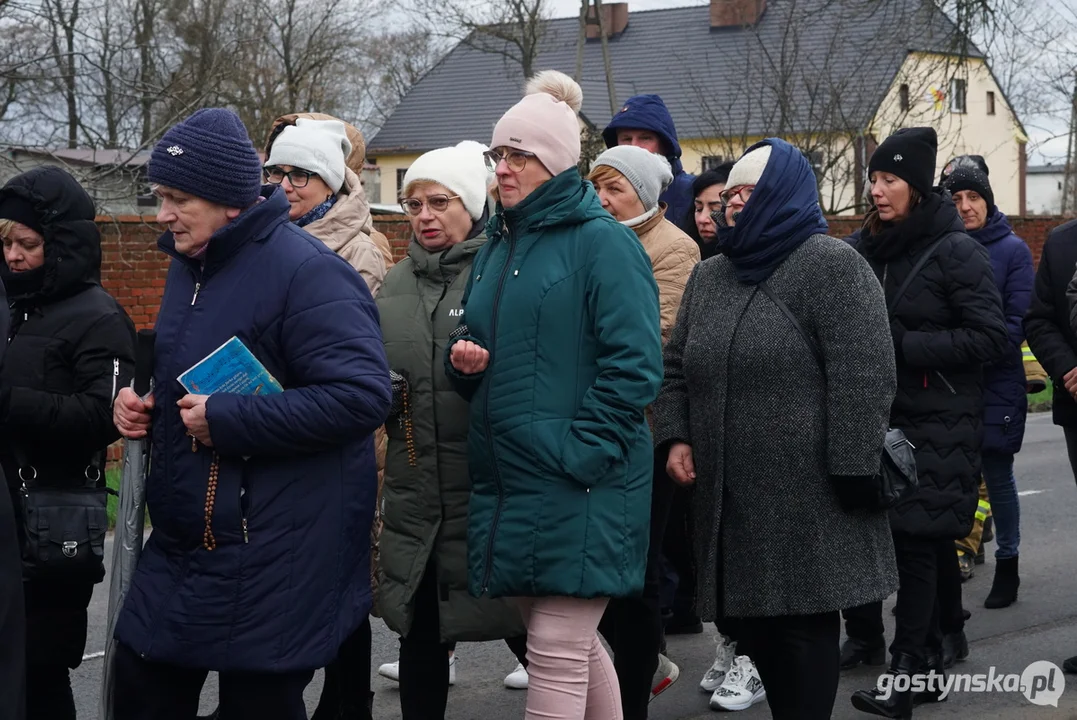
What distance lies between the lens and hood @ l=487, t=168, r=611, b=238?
3.83m

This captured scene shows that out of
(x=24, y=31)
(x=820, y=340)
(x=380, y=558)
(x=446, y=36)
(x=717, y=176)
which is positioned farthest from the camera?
(x=446, y=36)

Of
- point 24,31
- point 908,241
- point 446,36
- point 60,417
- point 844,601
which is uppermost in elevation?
point 446,36

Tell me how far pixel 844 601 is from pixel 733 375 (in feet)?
2.33

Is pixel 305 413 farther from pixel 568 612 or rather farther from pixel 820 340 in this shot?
pixel 820 340

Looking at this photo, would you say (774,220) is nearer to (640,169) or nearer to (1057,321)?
(640,169)

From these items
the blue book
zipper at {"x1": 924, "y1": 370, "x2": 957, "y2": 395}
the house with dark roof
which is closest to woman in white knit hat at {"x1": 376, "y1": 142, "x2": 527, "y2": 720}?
the blue book

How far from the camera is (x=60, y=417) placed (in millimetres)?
3896

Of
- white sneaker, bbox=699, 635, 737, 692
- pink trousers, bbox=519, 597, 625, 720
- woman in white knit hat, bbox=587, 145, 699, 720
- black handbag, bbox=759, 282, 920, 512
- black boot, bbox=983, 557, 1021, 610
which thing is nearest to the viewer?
pink trousers, bbox=519, 597, 625, 720

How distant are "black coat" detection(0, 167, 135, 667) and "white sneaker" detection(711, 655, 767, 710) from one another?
2373mm

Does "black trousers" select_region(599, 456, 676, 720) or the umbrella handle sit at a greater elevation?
the umbrella handle

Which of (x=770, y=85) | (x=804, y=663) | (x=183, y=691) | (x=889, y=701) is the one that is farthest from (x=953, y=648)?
(x=770, y=85)

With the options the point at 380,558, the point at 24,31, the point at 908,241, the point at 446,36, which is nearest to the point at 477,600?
the point at 380,558

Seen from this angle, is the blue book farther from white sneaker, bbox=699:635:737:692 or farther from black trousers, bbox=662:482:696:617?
white sneaker, bbox=699:635:737:692

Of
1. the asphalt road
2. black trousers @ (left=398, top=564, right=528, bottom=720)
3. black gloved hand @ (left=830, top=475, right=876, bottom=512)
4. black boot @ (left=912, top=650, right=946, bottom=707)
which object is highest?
black gloved hand @ (left=830, top=475, right=876, bottom=512)
